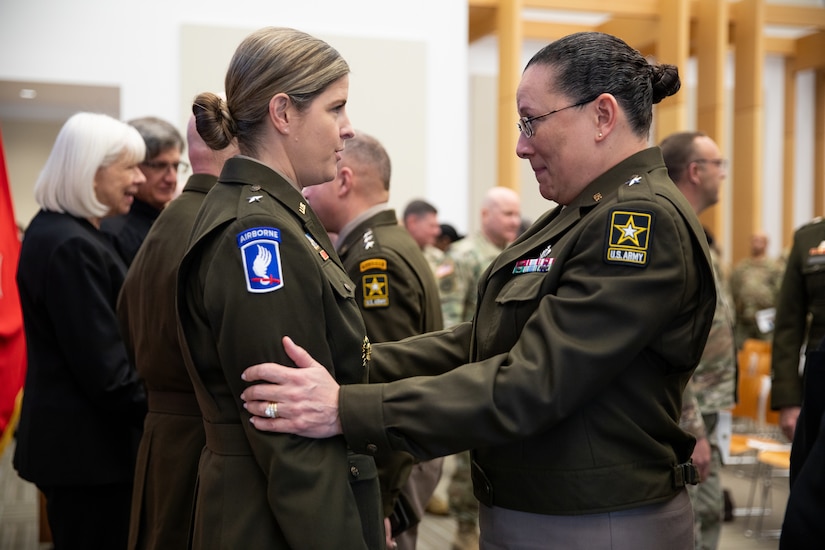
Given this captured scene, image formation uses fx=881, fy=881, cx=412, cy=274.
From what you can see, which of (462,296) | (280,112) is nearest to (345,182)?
(280,112)

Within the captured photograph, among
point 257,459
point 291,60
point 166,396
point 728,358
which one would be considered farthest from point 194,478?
point 728,358

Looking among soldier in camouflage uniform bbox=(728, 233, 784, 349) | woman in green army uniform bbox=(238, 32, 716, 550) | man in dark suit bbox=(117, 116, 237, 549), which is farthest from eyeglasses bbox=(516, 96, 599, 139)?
soldier in camouflage uniform bbox=(728, 233, 784, 349)

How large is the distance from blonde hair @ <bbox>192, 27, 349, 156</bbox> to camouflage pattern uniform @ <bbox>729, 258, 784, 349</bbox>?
897cm

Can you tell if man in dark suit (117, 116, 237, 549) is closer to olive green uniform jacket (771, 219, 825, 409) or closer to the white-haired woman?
the white-haired woman

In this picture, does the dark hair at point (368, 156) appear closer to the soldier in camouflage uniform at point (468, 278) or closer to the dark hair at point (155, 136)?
the dark hair at point (155, 136)

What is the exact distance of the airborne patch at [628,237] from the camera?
159 centimetres

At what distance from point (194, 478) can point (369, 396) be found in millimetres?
798

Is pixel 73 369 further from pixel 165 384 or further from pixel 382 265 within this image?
pixel 382 265

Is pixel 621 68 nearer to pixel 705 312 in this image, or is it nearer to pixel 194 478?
pixel 705 312

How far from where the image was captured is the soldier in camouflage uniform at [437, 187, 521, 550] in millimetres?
4836

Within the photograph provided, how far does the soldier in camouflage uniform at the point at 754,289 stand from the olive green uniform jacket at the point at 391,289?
25.8 ft

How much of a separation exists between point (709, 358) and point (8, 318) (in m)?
2.35

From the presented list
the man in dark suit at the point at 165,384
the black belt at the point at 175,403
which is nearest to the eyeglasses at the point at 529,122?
the man in dark suit at the point at 165,384

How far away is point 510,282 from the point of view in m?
1.79
